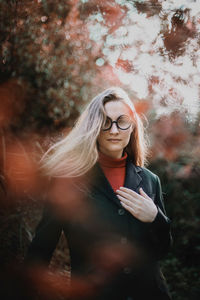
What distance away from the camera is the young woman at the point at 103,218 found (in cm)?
122

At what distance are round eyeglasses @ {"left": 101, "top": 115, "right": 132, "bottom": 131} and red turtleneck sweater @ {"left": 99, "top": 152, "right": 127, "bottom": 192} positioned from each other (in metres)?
0.20

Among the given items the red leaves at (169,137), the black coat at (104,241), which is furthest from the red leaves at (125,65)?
the black coat at (104,241)

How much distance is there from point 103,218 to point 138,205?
0.21 m

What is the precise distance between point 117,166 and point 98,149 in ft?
0.55

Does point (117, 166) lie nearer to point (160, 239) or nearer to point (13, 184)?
point (160, 239)

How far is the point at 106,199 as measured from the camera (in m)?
1.31

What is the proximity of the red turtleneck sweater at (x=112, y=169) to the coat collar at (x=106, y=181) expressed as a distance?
0.13ft

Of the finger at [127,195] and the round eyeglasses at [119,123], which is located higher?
the round eyeglasses at [119,123]

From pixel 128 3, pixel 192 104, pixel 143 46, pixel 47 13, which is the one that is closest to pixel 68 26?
pixel 47 13

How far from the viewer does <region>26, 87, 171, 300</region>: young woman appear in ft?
4.00

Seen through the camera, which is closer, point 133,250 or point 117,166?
point 133,250

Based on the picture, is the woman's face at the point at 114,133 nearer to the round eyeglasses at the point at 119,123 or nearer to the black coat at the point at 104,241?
the round eyeglasses at the point at 119,123

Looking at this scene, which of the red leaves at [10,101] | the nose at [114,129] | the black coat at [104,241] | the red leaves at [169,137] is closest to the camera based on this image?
the black coat at [104,241]

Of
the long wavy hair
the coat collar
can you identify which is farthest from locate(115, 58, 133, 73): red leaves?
the coat collar
